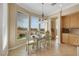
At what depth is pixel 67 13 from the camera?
1.39 meters

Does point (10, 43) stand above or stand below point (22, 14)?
below

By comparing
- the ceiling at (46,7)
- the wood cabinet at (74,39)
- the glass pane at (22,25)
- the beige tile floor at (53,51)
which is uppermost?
the ceiling at (46,7)

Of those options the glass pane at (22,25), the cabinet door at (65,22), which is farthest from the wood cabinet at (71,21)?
the glass pane at (22,25)

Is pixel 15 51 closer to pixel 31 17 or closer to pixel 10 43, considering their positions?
pixel 10 43

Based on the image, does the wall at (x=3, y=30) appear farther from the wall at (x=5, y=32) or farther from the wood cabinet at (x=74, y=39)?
the wood cabinet at (x=74, y=39)

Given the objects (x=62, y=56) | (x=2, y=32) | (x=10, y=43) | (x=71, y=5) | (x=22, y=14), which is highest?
(x=71, y=5)

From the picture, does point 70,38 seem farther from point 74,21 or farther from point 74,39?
point 74,21

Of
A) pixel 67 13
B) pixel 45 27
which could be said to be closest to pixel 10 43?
pixel 45 27

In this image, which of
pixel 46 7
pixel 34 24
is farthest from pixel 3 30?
pixel 46 7

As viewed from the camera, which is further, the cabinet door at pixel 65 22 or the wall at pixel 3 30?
the cabinet door at pixel 65 22

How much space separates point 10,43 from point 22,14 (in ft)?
1.38

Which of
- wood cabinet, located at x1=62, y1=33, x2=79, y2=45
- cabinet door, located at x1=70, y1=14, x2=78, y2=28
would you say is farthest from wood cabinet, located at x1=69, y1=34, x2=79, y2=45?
cabinet door, located at x1=70, y1=14, x2=78, y2=28

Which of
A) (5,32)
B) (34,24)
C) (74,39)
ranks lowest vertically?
(74,39)

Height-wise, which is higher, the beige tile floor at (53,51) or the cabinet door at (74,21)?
the cabinet door at (74,21)
